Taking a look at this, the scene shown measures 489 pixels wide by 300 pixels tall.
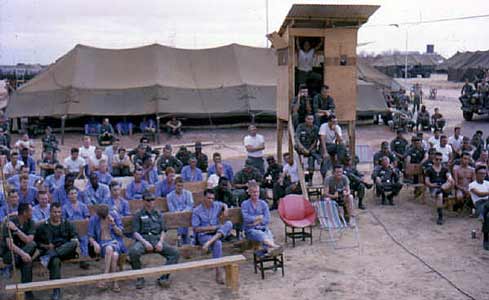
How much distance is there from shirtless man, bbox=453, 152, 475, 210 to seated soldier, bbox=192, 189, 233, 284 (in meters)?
4.90

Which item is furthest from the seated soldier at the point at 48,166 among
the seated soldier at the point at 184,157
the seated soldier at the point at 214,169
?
the seated soldier at the point at 214,169

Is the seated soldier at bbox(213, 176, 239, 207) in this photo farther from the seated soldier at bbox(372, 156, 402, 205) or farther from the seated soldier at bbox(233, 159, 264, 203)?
the seated soldier at bbox(372, 156, 402, 205)

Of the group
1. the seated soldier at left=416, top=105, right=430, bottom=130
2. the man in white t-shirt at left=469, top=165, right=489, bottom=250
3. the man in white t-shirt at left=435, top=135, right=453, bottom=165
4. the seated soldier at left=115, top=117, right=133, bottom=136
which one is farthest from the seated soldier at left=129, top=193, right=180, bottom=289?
the seated soldier at left=416, top=105, right=430, bottom=130

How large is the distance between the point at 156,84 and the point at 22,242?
52.7 ft

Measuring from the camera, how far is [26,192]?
348 inches

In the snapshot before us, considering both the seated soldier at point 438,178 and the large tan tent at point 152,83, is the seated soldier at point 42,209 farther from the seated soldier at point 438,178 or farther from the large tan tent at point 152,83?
the large tan tent at point 152,83

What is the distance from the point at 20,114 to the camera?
21938 millimetres

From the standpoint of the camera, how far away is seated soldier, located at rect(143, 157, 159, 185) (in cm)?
1071

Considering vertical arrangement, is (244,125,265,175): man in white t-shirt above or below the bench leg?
above

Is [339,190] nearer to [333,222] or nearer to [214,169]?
[333,222]

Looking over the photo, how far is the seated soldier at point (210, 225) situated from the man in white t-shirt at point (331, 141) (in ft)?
11.5

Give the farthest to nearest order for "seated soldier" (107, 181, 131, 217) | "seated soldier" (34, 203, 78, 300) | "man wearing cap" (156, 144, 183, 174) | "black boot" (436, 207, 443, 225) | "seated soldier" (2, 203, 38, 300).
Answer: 1. "man wearing cap" (156, 144, 183, 174)
2. "black boot" (436, 207, 443, 225)
3. "seated soldier" (107, 181, 131, 217)
4. "seated soldier" (34, 203, 78, 300)
5. "seated soldier" (2, 203, 38, 300)

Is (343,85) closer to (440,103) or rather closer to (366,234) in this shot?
(366,234)

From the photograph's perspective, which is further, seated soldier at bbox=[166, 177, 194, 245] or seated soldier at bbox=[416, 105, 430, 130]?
seated soldier at bbox=[416, 105, 430, 130]
